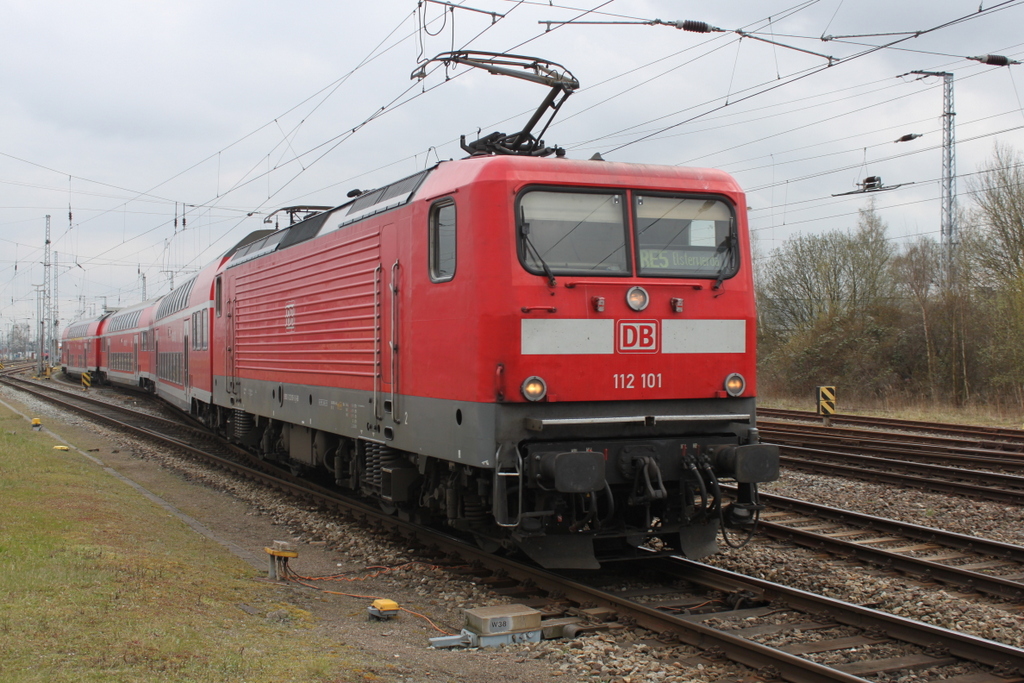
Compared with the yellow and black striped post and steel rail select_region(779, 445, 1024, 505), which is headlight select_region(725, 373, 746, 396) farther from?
the yellow and black striped post

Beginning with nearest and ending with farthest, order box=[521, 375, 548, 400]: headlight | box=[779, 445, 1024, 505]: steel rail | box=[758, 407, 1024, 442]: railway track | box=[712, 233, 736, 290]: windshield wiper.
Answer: box=[521, 375, 548, 400]: headlight < box=[712, 233, 736, 290]: windshield wiper < box=[779, 445, 1024, 505]: steel rail < box=[758, 407, 1024, 442]: railway track

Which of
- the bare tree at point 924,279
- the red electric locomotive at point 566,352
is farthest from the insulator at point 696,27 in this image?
the bare tree at point 924,279

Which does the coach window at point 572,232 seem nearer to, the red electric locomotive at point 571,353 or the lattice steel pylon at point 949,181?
the red electric locomotive at point 571,353

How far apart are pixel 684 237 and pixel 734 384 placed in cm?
132

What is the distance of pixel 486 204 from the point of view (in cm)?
686

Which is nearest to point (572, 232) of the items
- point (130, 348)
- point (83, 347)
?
point (130, 348)

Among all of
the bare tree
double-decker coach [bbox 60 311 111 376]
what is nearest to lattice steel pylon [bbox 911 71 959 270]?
the bare tree

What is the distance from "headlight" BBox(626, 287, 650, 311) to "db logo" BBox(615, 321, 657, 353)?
0.13m

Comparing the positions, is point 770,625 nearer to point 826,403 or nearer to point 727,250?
point 727,250

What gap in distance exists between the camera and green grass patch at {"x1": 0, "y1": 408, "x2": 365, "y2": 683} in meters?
4.68

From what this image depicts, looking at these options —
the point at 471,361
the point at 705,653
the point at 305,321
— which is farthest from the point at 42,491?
the point at 705,653

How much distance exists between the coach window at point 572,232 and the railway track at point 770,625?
2526 mm

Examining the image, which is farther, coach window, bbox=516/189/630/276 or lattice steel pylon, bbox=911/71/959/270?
lattice steel pylon, bbox=911/71/959/270

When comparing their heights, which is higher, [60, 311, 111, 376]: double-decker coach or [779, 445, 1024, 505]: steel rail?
[60, 311, 111, 376]: double-decker coach
